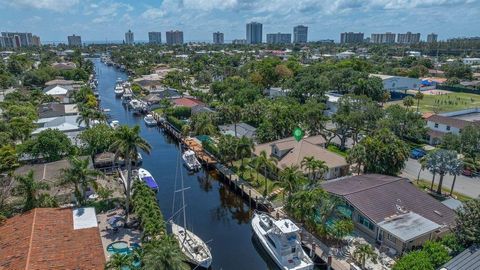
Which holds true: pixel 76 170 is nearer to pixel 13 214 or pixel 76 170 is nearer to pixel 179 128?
pixel 13 214

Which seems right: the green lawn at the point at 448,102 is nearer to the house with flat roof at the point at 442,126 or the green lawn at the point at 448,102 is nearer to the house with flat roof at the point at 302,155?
the house with flat roof at the point at 442,126

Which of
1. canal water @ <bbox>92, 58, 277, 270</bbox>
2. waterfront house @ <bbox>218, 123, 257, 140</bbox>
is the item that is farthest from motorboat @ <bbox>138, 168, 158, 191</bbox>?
waterfront house @ <bbox>218, 123, 257, 140</bbox>

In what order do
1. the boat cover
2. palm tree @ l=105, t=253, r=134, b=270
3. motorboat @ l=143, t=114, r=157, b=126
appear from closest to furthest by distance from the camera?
1. palm tree @ l=105, t=253, r=134, b=270
2. the boat cover
3. motorboat @ l=143, t=114, r=157, b=126

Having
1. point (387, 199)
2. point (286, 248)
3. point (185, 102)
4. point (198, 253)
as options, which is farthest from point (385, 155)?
point (185, 102)

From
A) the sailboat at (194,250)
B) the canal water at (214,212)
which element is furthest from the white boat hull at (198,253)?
the canal water at (214,212)

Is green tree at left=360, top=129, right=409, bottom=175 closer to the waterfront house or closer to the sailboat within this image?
the sailboat

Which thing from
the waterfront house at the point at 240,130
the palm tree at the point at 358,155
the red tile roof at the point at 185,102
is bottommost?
the waterfront house at the point at 240,130
